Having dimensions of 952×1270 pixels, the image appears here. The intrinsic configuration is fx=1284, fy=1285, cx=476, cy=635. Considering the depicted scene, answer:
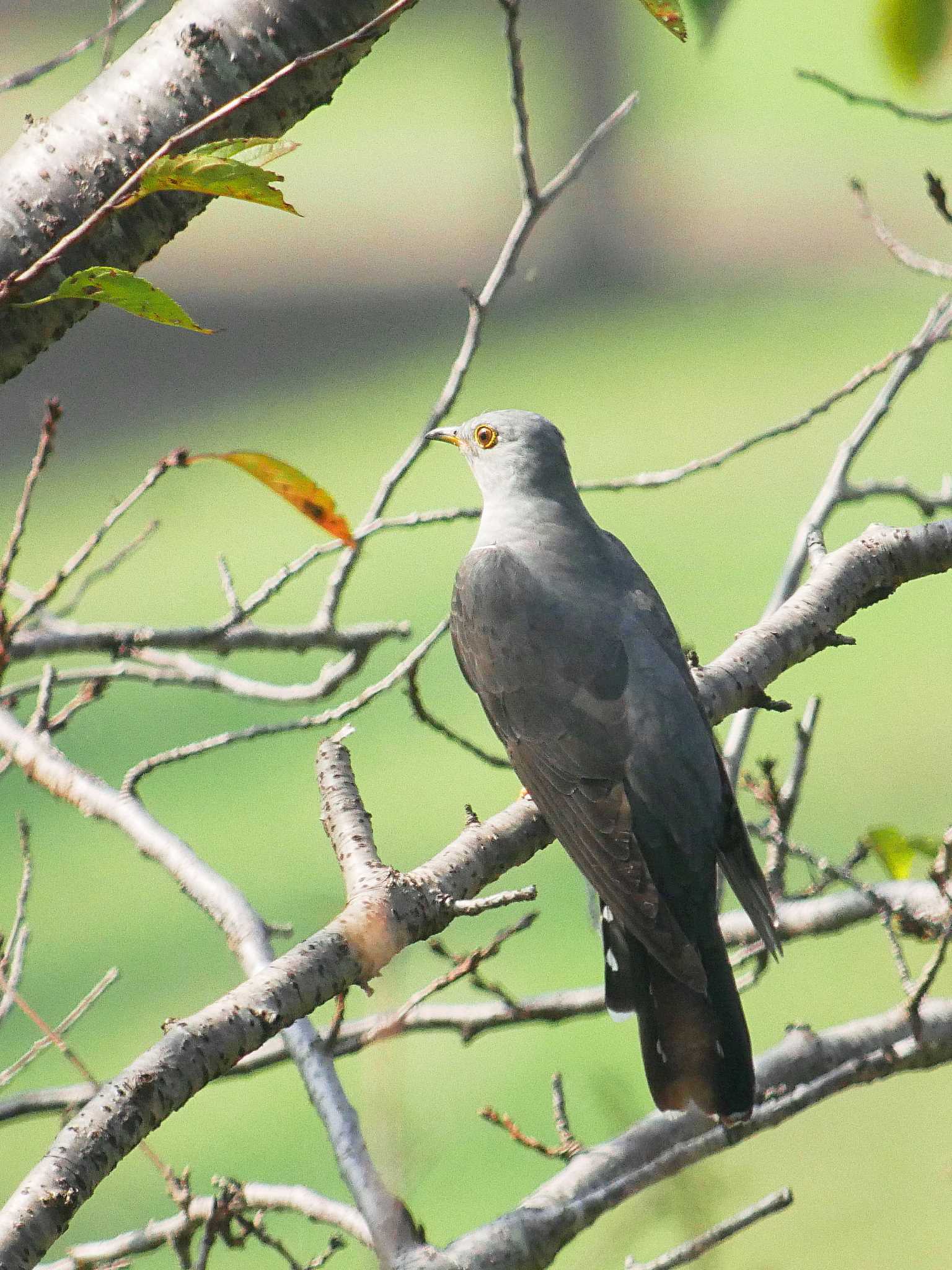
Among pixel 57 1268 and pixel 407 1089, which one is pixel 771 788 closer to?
pixel 57 1268

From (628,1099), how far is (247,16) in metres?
1.15

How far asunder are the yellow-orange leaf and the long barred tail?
751 millimetres

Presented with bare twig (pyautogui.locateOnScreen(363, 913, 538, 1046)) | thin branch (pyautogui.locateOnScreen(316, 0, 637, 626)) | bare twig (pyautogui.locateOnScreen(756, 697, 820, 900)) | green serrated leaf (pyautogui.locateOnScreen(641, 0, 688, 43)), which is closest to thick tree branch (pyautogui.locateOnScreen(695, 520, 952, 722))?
bare twig (pyautogui.locateOnScreen(756, 697, 820, 900))

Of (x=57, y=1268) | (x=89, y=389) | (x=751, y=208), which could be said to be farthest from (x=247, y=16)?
(x=751, y=208)

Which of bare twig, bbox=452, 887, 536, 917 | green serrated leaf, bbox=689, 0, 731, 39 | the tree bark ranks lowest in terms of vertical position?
bare twig, bbox=452, 887, 536, 917

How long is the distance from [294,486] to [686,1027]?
0.86 meters

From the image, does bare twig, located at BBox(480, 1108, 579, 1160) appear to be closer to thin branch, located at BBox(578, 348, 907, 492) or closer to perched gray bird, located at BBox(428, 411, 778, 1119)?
perched gray bird, located at BBox(428, 411, 778, 1119)

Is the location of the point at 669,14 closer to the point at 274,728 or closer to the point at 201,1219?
the point at 274,728

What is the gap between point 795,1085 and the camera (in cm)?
174

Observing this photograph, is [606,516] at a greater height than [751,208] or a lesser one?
lesser

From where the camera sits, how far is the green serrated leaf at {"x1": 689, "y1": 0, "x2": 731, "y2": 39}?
0.88 m

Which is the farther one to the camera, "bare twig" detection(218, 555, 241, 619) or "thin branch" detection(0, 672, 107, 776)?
"bare twig" detection(218, 555, 241, 619)

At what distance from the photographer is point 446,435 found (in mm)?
2346

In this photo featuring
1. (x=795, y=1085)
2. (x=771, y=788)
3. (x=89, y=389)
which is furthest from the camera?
(x=89, y=389)
